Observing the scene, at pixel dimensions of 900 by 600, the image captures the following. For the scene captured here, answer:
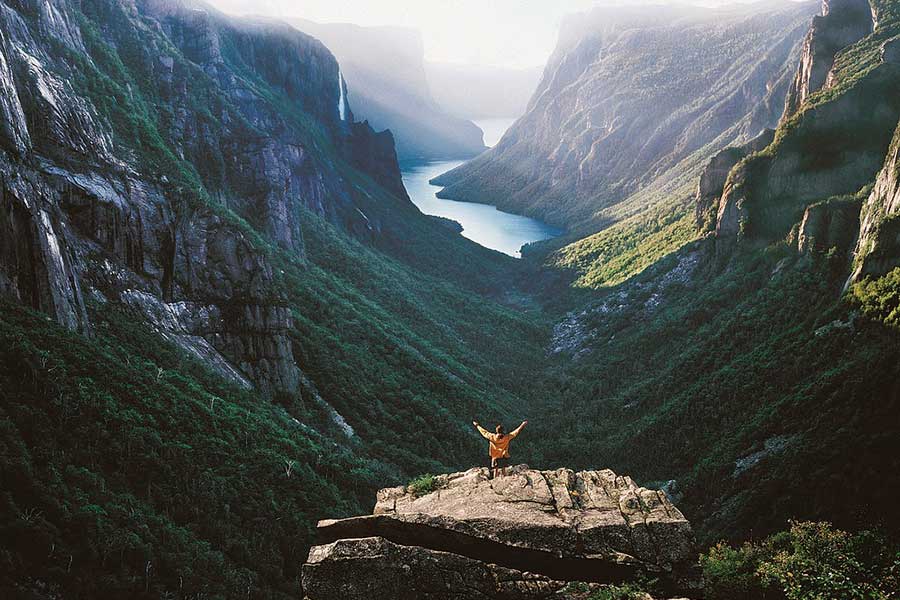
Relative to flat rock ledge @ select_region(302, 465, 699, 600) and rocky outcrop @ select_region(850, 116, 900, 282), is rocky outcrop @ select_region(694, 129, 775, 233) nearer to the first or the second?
rocky outcrop @ select_region(850, 116, 900, 282)

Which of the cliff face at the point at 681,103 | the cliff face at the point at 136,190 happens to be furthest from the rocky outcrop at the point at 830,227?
the cliff face at the point at 681,103

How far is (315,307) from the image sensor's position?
204 ft

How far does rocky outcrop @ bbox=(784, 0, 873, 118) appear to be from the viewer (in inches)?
2467

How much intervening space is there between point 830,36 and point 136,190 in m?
63.8

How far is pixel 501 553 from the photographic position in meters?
15.3

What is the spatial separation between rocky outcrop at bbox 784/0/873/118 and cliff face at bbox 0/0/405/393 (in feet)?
178

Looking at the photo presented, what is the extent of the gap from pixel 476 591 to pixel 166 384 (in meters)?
23.9

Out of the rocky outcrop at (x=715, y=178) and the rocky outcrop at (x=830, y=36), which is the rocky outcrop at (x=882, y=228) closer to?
the rocky outcrop at (x=830, y=36)

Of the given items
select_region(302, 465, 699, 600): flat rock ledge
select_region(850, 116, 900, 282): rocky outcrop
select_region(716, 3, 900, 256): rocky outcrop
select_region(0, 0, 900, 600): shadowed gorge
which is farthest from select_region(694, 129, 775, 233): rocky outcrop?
select_region(302, 465, 699, 600): flat rock ledge

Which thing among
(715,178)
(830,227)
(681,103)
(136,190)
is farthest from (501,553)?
(681,103)

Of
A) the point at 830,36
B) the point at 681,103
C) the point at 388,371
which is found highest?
the point at 681,103

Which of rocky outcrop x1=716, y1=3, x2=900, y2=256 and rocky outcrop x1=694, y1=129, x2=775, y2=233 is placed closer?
rocky outcrop x1=716, y1=3, x2=900, y2=256

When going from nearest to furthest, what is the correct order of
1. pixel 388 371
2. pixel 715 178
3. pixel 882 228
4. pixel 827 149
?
pixel 882 228
pixel 827 149
pixel 388 371
pixel 715 178

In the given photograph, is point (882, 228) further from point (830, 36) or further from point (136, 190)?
point (136, 190)
